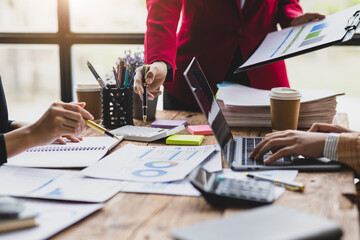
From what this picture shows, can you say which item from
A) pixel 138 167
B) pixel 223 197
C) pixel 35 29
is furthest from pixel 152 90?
pixel 35 29

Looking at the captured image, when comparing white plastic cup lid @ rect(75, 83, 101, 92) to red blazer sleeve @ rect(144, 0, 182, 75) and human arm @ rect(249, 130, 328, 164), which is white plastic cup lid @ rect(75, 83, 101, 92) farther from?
human arm @ rect(249, 130, 328, 164)

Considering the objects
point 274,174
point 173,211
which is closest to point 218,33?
point 274,174

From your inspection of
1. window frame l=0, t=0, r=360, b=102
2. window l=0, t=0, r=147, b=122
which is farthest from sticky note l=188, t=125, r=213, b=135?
window frame l=0, t=0, r=360, b=102

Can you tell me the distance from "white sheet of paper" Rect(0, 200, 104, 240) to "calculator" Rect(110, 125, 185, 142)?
0.56 meters

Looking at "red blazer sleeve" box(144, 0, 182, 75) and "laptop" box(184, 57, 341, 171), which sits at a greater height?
"red blazer sleeve" box(144, 0, 182, 75)

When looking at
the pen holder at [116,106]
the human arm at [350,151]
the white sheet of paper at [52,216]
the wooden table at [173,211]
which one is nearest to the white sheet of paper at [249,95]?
the pen holder at [116,106]

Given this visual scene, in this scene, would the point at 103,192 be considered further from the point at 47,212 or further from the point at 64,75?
the point at 64,75

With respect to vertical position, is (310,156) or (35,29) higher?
(35,29)

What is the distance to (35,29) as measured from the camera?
291 centimetres

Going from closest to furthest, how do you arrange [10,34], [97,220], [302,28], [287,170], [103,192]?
[97,220]
[103,192]
[287,170]
[302,28]
[10,34]

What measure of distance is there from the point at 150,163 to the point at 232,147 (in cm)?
27

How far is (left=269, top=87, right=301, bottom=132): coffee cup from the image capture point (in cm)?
150

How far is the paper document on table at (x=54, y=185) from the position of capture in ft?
3.09

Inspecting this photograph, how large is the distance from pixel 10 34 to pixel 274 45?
185 centimetres
